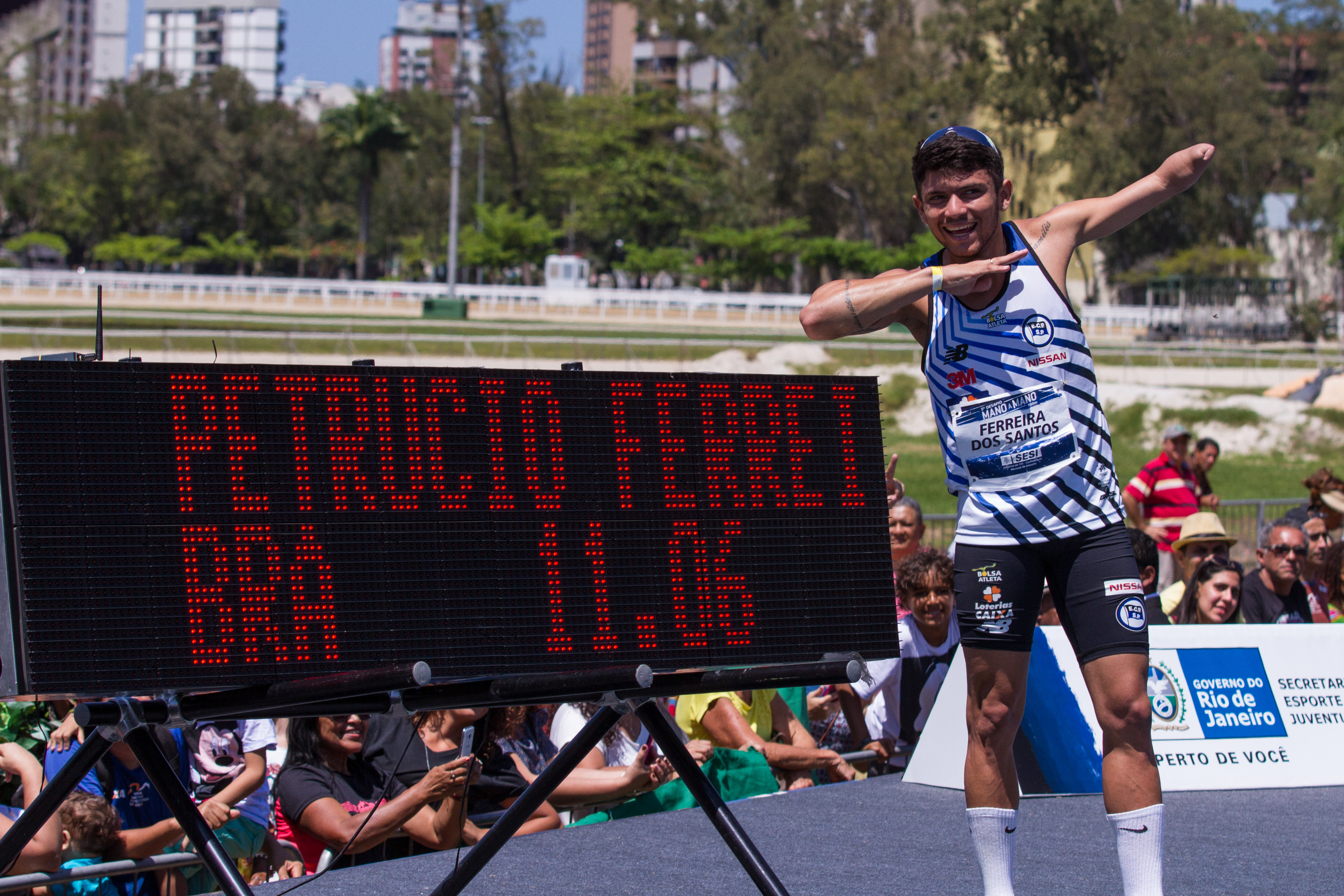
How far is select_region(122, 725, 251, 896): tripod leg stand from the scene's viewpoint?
12.2 feet

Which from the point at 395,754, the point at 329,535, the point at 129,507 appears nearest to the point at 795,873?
the point at 395,754

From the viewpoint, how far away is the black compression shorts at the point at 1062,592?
391 cm

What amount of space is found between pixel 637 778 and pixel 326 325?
4120cm

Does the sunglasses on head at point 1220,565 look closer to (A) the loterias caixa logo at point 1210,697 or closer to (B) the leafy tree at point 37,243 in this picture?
(A) the loterias caixa logo at point 1210,697

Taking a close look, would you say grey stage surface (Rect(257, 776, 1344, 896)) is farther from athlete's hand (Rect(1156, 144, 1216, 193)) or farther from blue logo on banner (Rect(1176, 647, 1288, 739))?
athlete's hand (Rect(1156, 144, 1216, 193))

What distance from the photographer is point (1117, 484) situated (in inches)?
156

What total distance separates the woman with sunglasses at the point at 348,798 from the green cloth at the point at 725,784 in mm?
1048

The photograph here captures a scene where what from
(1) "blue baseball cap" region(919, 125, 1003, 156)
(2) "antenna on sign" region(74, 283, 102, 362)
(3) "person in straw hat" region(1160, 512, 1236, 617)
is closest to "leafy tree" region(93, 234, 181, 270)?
(3) "person in straw hat" region(1160, 512, 1236, 617)

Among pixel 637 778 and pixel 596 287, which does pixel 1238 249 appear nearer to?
pixel 596 287

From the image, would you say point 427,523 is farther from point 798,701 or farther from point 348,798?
point 798,701

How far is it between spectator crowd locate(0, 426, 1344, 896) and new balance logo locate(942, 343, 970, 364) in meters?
0.48

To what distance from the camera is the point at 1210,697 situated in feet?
22.9

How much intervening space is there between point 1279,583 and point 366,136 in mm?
92324

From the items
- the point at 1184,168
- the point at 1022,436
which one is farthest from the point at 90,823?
the point at 1184,168
